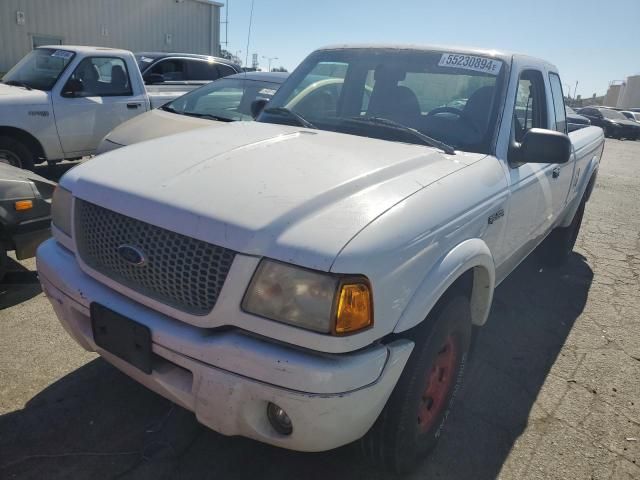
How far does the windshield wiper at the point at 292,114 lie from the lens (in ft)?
10.6

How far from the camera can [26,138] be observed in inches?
257

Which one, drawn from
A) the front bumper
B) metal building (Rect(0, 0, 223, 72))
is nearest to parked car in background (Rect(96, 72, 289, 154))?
the front bumper

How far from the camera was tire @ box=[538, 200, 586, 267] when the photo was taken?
16.9 ft

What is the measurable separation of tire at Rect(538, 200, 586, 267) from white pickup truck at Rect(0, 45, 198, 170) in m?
5.71

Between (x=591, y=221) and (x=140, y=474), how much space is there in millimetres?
7342

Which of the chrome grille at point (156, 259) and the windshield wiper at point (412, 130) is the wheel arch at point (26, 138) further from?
the windshield wiper at point (412, 130)

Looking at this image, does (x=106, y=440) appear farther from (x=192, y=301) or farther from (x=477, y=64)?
(x=477, y=64)

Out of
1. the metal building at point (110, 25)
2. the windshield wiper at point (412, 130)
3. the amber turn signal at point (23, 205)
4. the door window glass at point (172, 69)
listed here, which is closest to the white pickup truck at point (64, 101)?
the door window glass at point (172, 69)

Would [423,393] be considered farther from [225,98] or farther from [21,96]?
[21,96]

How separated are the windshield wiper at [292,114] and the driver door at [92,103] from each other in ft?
14.6

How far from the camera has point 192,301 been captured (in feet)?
6.30

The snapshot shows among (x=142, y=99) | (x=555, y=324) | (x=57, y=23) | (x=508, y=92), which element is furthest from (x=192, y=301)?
(x=57, y=23)

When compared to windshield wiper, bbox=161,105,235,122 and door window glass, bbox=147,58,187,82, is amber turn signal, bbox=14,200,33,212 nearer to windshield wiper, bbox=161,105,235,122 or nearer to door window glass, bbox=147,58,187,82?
windshield wiper, bbox=161,105,235,122

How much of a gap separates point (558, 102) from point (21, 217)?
168 inches
